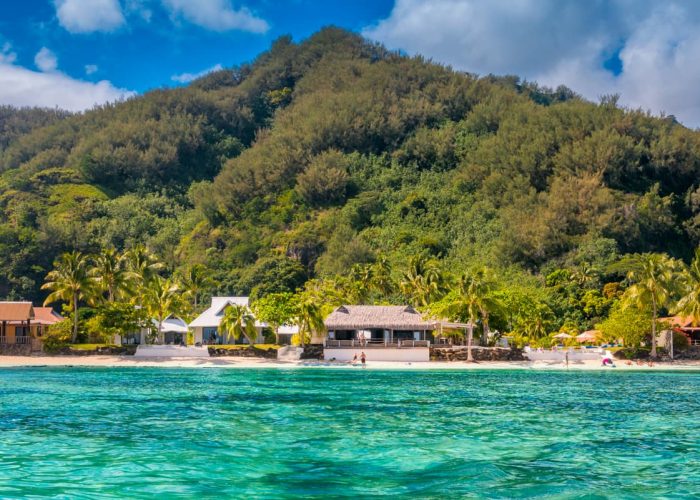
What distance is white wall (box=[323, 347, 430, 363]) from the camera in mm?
53375

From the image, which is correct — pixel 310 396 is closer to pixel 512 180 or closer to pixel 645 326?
pixel 645 326

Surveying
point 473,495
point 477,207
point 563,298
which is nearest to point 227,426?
point 473,495

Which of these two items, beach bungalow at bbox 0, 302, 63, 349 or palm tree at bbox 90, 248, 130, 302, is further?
palm tree at bbox 90, 248, 130, 302

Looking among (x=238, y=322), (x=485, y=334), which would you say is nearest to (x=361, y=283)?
(x=485, y=334)

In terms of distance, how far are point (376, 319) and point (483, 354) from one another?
26.4ft

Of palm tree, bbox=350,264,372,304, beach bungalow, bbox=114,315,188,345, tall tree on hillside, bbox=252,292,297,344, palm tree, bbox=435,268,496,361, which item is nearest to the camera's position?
palm tree, bbox=435,268,496,361

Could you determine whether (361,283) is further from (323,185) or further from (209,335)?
(323,185)

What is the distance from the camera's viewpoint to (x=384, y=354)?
177 feet

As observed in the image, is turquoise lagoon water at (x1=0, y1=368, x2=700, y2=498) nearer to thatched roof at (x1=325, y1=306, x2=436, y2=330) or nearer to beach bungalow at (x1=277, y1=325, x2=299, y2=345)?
thatched roof at (x1=325, y1=306, x2=436, y2=330)

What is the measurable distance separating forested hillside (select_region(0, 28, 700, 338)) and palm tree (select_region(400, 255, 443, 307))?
2.48 ft

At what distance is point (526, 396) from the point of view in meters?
31.2

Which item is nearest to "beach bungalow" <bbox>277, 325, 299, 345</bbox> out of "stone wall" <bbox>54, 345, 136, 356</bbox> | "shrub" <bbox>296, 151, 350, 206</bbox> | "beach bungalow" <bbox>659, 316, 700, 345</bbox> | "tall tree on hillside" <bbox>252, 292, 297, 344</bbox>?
"tall tree on hillside" <bbox>252, 292, 297, 344</bbox>

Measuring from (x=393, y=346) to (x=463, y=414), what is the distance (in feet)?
95.3

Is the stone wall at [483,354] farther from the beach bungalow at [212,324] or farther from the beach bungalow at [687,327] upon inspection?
the beach bungalow at [212,324]
